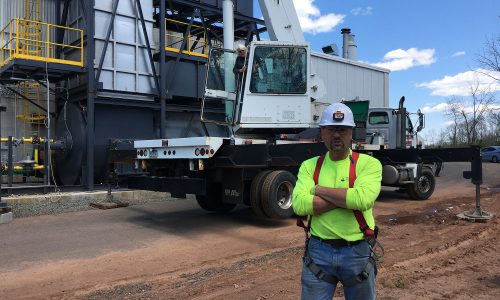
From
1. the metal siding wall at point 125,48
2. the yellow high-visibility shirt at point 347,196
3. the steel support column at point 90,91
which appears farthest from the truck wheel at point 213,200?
the yellow high-visibility shirt at point 347,196

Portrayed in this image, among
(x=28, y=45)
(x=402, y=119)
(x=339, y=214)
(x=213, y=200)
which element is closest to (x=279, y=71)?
(x=213, y=200)

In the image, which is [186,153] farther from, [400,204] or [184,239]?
[400,204]

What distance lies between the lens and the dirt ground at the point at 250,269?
496 centimetres

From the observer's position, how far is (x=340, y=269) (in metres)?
2.74

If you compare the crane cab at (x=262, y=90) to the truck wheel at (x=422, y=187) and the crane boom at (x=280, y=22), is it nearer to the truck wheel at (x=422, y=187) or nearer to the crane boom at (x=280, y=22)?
the crane boom at (x=280, y=22)

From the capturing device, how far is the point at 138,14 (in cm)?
1526

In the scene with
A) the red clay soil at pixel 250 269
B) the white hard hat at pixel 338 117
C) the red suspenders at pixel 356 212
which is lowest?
the red clay soil at pixel 250 269

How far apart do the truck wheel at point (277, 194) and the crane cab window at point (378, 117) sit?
8.22 meters

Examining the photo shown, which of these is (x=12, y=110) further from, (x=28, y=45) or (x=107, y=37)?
(x=107, y=37)

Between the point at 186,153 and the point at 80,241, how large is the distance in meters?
2.37

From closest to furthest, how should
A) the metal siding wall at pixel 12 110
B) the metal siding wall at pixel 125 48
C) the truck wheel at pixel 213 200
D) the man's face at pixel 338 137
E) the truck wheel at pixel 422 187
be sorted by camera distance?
the man's face at pixel 338 137, the truck wheel at pixel 213 200, the truck wheel at pixel 422 187, the metal siding wall at pixel 125 48, the metal siding wall at pixel 12 110

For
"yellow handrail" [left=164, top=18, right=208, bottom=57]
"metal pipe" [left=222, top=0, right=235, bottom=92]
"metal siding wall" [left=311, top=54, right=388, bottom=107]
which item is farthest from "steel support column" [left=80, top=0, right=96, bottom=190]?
"metal siding wall" [left=311, top=54, right=388, bottom=107]

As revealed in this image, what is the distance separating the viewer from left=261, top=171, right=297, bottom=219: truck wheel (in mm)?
8131

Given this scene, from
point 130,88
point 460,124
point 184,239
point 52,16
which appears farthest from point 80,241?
point 460,124
